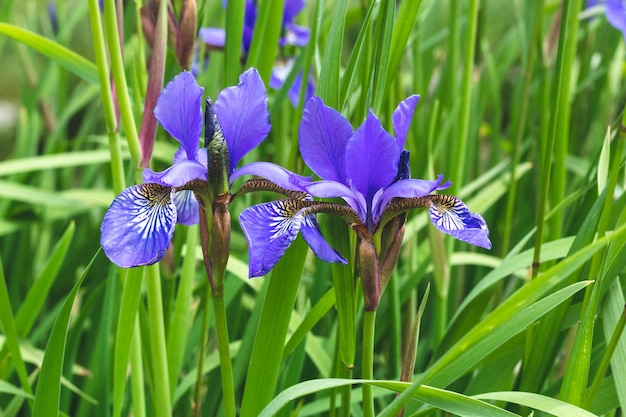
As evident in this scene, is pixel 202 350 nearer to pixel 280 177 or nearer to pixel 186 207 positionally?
pixel 186 207

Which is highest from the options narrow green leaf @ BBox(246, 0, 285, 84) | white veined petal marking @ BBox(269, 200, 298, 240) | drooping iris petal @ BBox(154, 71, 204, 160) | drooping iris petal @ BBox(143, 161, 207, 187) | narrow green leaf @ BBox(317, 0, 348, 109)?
narrow green leaf @ BBox(246, 0, 285, 84)

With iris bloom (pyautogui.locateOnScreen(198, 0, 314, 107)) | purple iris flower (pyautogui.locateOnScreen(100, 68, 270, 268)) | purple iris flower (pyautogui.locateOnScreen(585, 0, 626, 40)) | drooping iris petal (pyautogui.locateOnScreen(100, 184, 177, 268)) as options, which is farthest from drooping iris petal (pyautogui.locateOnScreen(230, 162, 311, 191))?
iris bloom (pyautogui.locateOnScreen(198, 0, 314, 107))

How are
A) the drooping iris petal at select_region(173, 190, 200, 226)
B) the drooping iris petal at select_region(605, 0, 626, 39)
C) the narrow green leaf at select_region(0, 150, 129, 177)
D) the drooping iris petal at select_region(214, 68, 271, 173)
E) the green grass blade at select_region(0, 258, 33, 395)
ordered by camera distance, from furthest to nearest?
the narrow green leaf at select_region(0, 150, 129, 177)
the drooping iris petal at select_region(605, 0, 626, 39)
the green grass blade at select_region(0, 258, 33, 395)
the drooping iris petal at select_region(173, 190, 200, 226)
the drooping iris petal at select_region(214, 68, 271, 173)

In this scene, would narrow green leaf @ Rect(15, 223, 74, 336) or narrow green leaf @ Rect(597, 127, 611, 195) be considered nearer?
narrow green leaf @ Rect(597, 127, 611, 195)

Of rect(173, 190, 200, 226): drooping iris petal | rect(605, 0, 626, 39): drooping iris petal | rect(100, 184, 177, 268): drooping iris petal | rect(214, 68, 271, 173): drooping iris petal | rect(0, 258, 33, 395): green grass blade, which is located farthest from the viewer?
rect(605, 0, 626, 39): drooping iris petal

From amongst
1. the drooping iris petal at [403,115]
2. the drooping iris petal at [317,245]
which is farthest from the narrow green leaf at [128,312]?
the drooping iris petal at [403,115]

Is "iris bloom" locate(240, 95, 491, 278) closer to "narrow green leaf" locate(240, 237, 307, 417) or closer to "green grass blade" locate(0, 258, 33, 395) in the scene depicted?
"narrow green leaf" locate(240, 237, 307, 417)

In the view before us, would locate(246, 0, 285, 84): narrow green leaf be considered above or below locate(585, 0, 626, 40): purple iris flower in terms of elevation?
below

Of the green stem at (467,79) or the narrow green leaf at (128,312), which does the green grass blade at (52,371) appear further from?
the green stem at (467,79)
